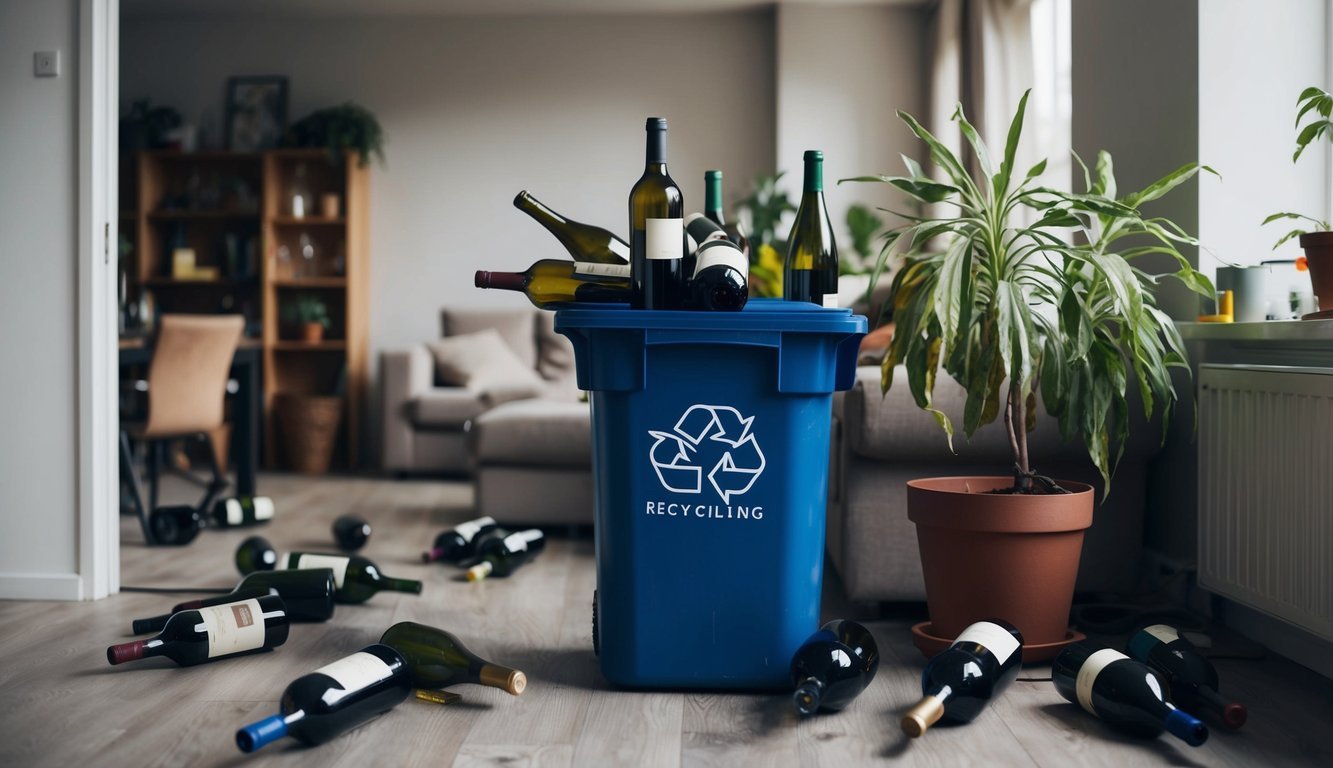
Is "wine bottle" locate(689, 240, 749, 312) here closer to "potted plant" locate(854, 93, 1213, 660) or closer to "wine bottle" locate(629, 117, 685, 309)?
"wine bottle" locate(629, 117, 685, 309)

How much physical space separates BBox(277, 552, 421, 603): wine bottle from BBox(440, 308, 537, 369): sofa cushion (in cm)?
342

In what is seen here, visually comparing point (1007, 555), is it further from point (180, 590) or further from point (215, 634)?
point (180, 590)

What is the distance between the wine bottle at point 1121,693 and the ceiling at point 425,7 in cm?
491

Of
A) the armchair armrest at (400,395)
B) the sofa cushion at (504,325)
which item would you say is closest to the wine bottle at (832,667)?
the armchair armrest at (400,395)

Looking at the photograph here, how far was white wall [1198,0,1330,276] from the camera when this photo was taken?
7.69 feet

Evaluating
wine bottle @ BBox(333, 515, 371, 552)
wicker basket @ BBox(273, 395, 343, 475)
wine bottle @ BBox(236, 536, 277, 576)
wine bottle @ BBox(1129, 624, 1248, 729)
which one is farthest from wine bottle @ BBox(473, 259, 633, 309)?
wicker basket @ BBox(273, 395, 343, 475)

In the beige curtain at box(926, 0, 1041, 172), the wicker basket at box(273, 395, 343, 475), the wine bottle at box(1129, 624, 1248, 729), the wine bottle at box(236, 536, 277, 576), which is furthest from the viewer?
the wicker basket at box(273, 395, 343, 475)

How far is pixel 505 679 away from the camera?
1709 millimetres

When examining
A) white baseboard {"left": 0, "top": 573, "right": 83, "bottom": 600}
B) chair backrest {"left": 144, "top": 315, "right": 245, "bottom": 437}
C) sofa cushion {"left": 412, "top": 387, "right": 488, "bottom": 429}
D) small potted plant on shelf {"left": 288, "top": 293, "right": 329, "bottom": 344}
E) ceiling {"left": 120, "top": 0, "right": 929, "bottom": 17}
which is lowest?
white baseboard {"left": 0, "top": 573, "right": 83, "bottom": 600}

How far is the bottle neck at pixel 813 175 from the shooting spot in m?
2.05

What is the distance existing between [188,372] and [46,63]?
1411 mm

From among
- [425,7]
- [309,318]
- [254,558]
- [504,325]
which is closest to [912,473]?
[254,558]

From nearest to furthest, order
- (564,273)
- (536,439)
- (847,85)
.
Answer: (564,273) → (536,439) → (847,85)

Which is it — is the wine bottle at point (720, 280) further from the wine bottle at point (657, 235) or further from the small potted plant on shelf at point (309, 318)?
the small potted plant on shelf at point (309, 318)
